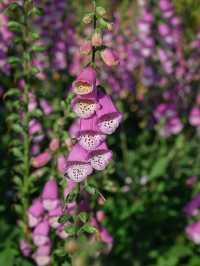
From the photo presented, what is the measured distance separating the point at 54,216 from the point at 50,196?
108 mm

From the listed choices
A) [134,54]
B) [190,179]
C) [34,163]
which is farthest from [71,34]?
[34,163]

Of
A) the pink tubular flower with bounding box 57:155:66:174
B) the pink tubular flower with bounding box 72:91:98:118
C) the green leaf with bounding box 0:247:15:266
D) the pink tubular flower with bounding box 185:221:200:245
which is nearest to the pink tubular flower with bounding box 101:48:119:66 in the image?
the pink tubular flower with bounding box 72:91:98:118

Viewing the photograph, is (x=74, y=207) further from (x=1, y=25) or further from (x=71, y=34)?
(x=71, y=34)

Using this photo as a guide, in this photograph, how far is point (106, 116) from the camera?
5.88 feet

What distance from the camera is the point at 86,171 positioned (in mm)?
1830

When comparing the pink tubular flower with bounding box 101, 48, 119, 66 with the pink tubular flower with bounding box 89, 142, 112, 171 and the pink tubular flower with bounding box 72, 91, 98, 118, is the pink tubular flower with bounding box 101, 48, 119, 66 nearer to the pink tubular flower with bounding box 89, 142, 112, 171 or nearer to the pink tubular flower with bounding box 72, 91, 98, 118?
the pink tubular flower with bounding box 72, 91, 98, 118

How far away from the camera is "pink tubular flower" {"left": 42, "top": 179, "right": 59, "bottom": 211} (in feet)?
7.57

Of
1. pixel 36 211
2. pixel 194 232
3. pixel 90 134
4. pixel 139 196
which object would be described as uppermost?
pixel 90 134

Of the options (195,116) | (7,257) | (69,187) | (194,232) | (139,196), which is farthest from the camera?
(195,116)

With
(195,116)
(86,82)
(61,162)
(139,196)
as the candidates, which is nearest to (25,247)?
(61,162)

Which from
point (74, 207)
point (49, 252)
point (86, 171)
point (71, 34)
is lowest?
point (49, 252)

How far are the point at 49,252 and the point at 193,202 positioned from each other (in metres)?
1.46

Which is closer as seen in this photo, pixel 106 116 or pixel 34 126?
pixel 106 116

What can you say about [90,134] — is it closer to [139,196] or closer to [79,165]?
[79,165]
